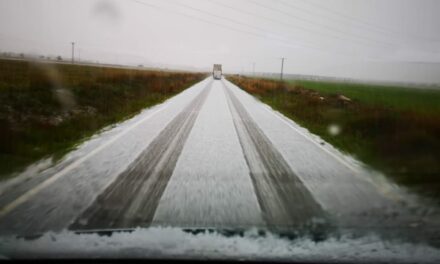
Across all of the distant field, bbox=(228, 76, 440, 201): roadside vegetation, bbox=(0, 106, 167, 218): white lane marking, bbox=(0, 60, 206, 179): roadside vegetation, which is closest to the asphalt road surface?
bbox=(0, 106, 167, 218): white lane marking

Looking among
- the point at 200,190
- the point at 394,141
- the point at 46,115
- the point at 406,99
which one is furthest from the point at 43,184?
the point at 406,99

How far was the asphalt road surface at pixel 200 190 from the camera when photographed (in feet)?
13.1

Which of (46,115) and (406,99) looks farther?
(406,99)

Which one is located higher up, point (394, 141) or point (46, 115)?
point (394, 141)

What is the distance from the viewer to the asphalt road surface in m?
4.00

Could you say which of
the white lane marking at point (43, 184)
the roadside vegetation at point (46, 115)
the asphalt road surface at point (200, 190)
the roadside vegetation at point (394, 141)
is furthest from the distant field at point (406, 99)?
the roadside vegetation at point (46, 115)

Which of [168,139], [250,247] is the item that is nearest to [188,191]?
[250,247]

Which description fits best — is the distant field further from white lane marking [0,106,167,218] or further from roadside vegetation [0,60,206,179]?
roadside vegetation [0,60,206,179]

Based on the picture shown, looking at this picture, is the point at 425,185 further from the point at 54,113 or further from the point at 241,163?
the point at 54,113

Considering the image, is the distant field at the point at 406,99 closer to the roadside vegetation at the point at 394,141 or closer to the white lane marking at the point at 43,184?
the roadside vegetation at the point at 394,141

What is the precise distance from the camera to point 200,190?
514 centimetres

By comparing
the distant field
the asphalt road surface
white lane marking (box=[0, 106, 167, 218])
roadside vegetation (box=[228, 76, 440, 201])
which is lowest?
white lane marking (box=[0, 106, 167, 218])

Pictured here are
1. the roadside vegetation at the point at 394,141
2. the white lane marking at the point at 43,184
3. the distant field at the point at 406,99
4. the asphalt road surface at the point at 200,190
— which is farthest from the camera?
the distant field at the point at 406,99

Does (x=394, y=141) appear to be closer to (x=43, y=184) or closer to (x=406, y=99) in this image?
(x=43, y=184)
